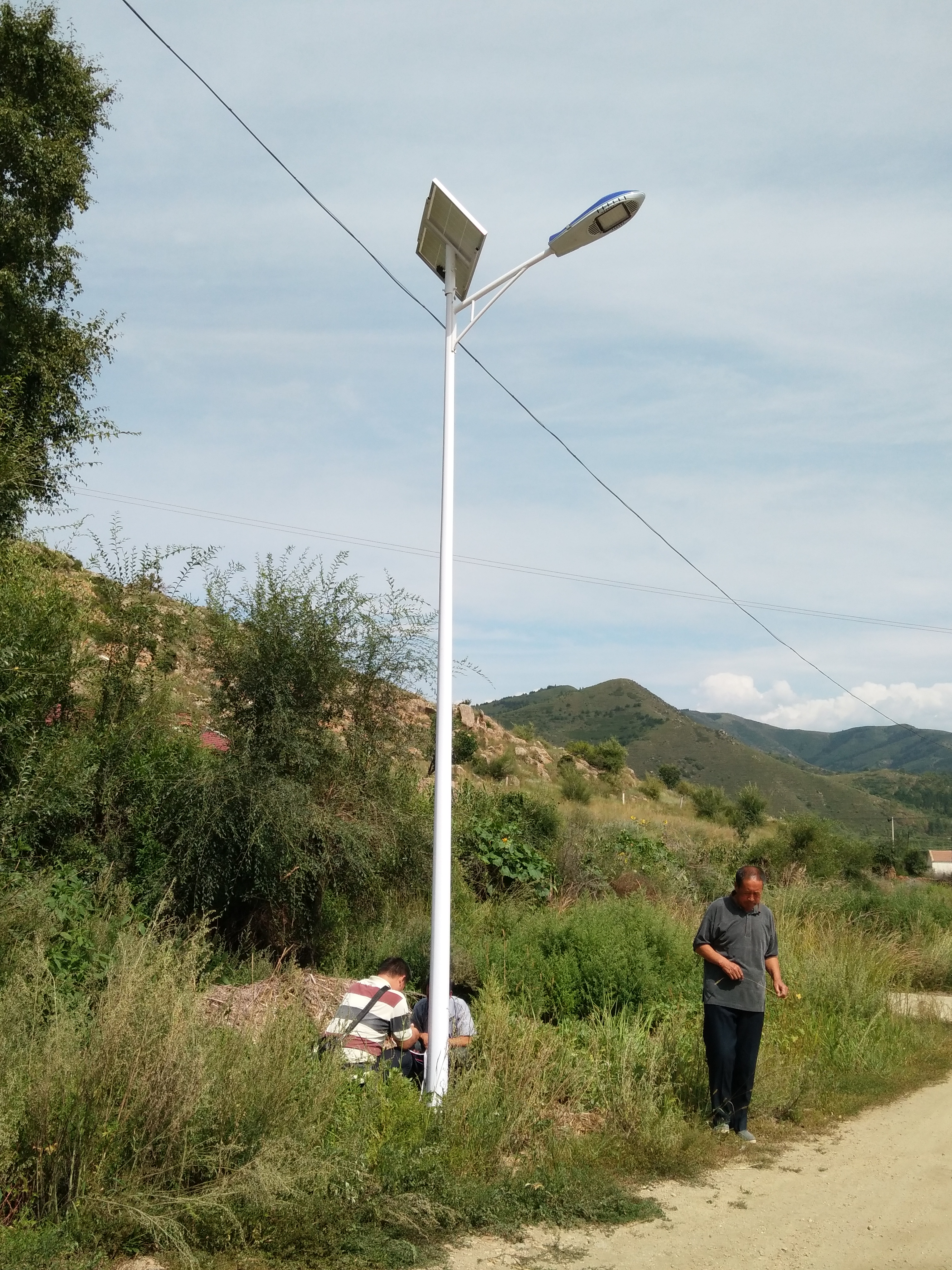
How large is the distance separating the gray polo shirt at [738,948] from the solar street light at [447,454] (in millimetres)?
1933

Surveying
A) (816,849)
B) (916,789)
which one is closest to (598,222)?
(816,849)

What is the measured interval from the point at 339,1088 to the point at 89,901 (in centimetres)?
452

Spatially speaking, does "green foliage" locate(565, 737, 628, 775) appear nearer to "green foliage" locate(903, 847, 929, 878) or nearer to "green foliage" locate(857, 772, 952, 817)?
"green foliage" locate(903, 847, 929, 878)

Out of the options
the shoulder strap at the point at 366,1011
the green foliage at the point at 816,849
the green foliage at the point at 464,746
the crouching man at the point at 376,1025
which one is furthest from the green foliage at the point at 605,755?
the shoulder strap at the point at 366,1011

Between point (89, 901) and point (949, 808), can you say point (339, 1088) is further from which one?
point (949, 808)

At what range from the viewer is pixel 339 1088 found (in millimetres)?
5832

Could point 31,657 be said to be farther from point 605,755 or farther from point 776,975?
point 605,755

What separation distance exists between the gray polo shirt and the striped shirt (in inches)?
83.5

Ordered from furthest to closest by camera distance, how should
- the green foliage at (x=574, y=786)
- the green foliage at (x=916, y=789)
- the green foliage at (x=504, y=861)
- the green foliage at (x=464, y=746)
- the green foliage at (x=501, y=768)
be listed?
1. the green foliage at (x=916, y=789)
2. the green foliage at (x=501, y=768)
3. the green foliage at (x=574, y=786)
4. the green foliage at (x=464, y=746)
5. the green foliage at (x=504, y=861)

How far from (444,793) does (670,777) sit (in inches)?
2168

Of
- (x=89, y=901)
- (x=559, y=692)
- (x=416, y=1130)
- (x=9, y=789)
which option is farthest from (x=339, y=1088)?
(x=559, y=692)

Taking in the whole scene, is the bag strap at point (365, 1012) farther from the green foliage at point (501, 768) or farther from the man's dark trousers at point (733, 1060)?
the green foliage at point (501, 768)

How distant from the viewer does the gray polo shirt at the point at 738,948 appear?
729cm

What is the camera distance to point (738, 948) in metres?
7.42
